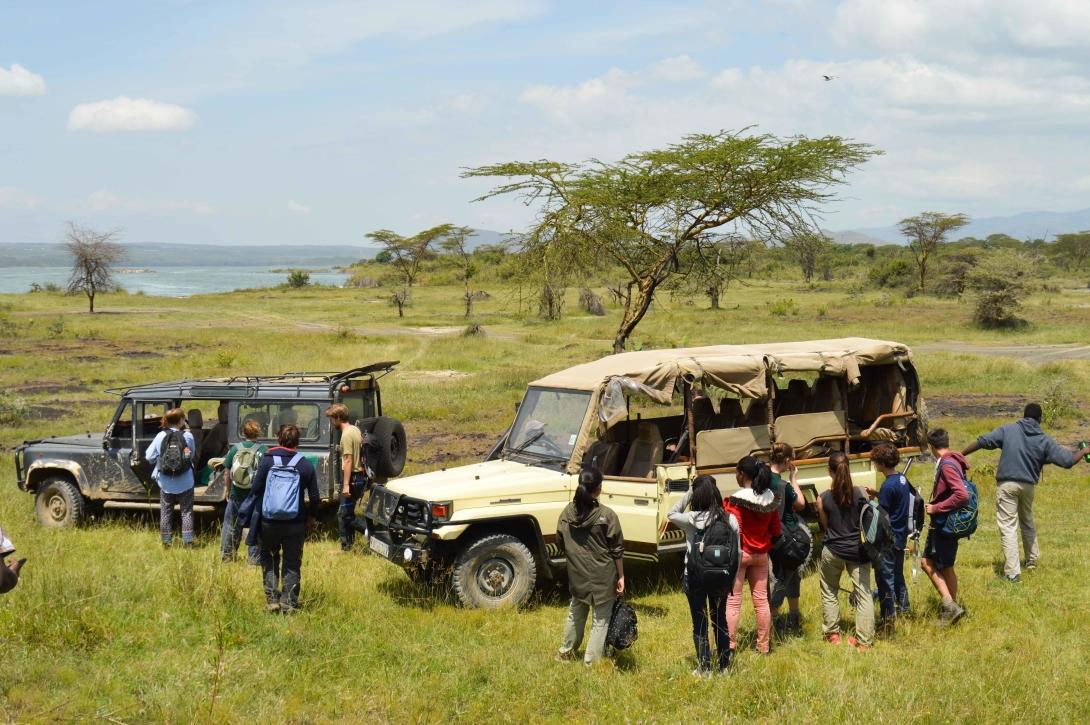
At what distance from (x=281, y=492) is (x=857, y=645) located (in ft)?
15.6

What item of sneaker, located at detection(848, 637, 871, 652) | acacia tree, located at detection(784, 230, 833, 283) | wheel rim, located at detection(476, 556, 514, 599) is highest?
acacia tree, located at detection(784, 230, 833, 283)

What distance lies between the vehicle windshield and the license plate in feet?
5.60

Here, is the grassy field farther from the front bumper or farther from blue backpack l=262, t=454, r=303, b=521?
blue backpack l=262, t=454, r=303, b=521

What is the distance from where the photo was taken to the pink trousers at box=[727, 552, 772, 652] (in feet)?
23.3

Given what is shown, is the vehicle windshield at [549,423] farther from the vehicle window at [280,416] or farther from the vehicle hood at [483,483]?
→ the vehicle window at [280,416]

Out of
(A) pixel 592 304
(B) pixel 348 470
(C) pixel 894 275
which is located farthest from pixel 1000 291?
(B) pixel 348 470

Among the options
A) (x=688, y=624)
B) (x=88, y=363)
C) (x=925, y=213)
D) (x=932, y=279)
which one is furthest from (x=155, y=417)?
(x=925, y=213)

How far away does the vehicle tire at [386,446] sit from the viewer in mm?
11172

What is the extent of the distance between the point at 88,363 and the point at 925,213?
61575mm

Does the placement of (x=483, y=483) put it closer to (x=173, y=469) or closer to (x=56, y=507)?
(x=173, y=469)

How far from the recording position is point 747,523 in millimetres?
7266

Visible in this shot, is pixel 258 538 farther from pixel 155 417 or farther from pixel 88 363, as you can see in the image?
pixel 88 363

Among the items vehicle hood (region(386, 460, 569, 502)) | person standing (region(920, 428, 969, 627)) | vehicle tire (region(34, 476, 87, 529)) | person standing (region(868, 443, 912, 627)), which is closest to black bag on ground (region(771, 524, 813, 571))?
person standing (region(868, 443, 912, 627))

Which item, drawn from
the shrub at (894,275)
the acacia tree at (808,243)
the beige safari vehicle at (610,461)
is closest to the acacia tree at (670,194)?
the acacia tree at (808,243)
